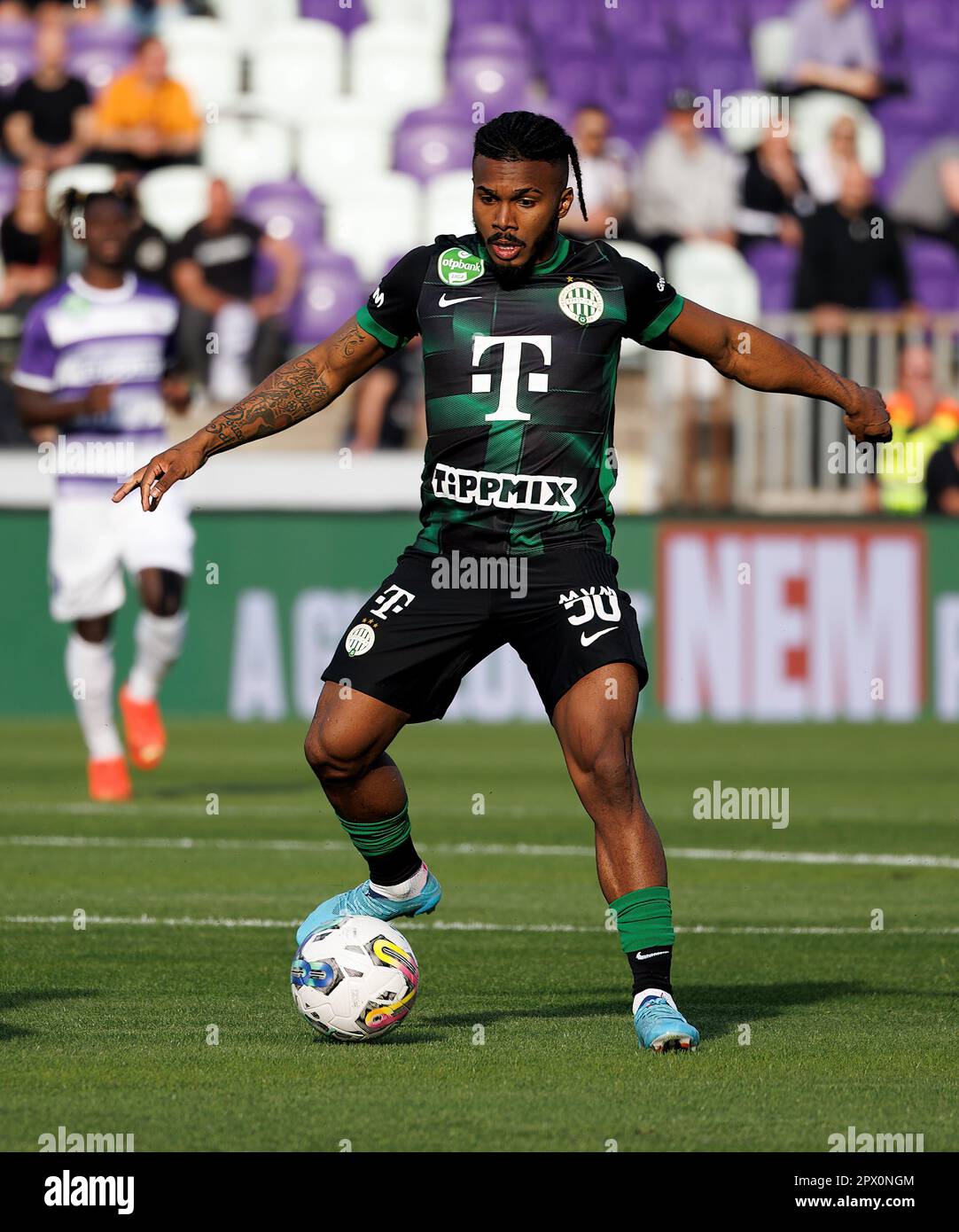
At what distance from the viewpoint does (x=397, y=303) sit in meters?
6.27

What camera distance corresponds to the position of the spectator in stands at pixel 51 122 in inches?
837

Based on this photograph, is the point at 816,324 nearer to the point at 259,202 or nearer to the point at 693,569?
the point at 693,569

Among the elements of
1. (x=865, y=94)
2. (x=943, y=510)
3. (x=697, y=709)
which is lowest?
(x=697, y=709)

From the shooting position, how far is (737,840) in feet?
37.0

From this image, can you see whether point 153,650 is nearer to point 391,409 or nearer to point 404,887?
point 404,887

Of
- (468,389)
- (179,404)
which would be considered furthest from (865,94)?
(468,389)

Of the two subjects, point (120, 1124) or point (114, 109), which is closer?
point (120, 1124)

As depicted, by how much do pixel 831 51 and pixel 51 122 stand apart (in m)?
7.30

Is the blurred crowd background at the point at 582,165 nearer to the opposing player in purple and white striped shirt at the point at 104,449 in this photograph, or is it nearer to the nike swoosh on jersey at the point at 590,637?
the opposing player in purple and white striped shirt at the point at 104,449

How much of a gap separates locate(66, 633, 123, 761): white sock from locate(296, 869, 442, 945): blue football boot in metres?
5.91

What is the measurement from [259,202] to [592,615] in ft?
51.6

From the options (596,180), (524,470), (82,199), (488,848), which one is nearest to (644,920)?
(524,470)

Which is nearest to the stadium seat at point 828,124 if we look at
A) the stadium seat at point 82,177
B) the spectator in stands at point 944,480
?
the spectator in stands at point 944,480

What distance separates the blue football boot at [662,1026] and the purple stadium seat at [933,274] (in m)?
15.9
